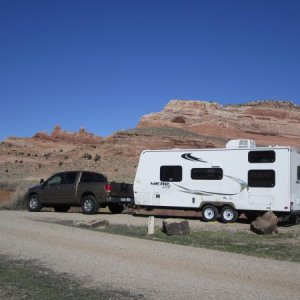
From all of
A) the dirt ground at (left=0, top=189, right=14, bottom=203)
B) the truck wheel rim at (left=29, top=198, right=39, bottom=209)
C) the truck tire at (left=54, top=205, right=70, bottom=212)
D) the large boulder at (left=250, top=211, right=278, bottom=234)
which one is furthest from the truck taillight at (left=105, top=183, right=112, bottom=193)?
the large boulder at (left=250, top=211, right=278, bottom=234)

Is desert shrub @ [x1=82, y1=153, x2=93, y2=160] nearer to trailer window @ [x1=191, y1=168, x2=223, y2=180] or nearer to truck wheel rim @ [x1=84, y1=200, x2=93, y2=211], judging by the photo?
truck wheel rim @ [x1=84, y1=200, x2=93, y2=211]

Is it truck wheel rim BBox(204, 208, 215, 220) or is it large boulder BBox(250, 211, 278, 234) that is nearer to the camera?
large boulder BBox(250, 211, 278, 234)

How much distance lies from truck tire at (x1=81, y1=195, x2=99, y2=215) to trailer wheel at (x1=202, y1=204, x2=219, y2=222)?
4.84m

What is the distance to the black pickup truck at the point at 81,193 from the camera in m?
21.2

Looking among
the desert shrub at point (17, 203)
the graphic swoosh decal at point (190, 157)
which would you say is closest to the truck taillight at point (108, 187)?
the graphic swoosh decal at point (190, 157)

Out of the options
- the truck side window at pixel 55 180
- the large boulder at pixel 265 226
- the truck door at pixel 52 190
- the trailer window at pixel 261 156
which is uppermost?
the trailer window at pixel 261 156

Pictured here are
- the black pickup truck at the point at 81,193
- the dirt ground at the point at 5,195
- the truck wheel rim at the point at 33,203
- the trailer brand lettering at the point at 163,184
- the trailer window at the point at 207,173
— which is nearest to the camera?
the trailer window at the point at 207,173

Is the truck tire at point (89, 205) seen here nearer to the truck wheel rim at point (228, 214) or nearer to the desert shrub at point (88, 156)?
the truck wheel rim at point (228, 214)

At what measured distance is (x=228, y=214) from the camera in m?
18.4

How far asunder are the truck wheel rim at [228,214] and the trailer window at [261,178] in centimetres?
129

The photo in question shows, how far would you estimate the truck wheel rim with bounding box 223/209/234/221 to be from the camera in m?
18.3

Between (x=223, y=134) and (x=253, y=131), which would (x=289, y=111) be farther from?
(x=223, y=134)

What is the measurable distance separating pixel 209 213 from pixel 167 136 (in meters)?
54.2

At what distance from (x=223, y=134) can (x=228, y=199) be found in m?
74.3
